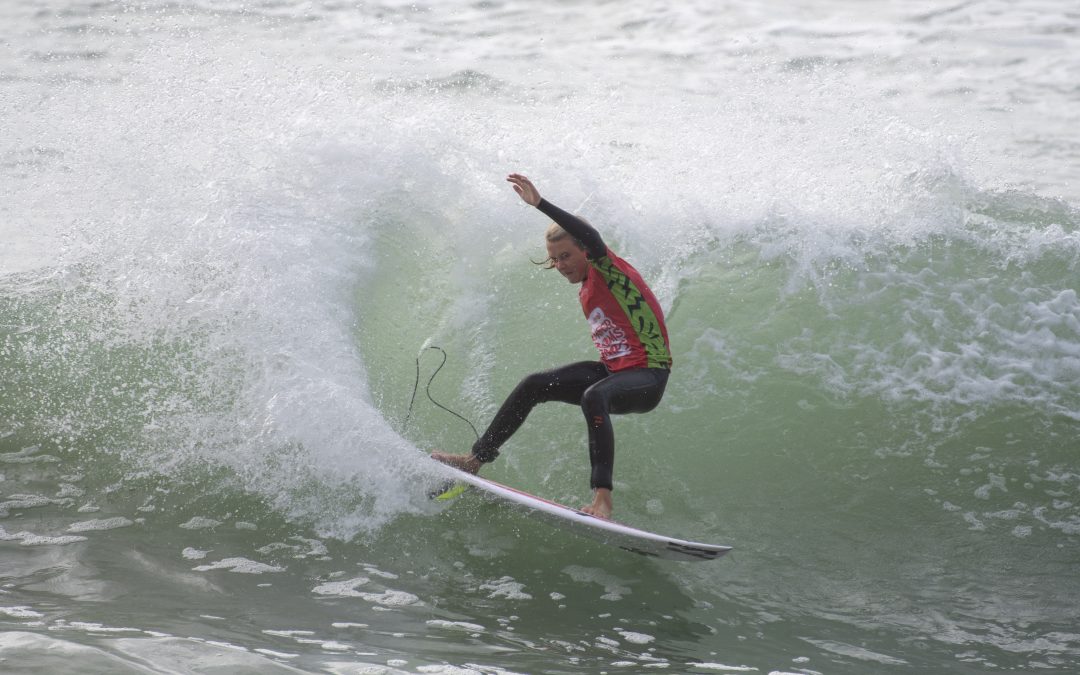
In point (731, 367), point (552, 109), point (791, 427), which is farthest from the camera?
point (552, 109)

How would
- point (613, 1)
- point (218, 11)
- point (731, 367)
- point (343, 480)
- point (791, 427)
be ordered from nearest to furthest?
point (343, 480)
point (791, 427)
point (731, 367)
point (218, 11)
point (613, 1)

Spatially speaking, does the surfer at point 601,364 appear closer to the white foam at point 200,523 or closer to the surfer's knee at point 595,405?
the surfer's knee at point 595,405

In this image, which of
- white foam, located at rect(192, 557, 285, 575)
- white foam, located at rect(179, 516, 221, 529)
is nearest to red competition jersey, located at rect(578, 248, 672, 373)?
white foam, located at rect(192, 557, 285, 575)

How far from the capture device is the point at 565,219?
471 centimetres

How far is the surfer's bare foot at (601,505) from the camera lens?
4.81 m

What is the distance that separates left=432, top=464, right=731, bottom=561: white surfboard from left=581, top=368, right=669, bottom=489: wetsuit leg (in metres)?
0.24

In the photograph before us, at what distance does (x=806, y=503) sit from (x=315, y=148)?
4.56 meters

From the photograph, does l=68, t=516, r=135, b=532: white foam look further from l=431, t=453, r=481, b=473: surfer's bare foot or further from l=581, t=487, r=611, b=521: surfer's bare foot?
l=581, t=487, r=611, b=521: surfer's bare foot

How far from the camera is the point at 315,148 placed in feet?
25.7

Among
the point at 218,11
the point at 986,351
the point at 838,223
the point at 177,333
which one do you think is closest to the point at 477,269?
the point at 177,333

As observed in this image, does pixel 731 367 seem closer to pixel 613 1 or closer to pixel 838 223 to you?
pixel 838 223

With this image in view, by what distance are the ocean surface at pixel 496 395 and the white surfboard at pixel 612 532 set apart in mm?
159

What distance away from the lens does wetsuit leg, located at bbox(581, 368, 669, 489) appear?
4891mm

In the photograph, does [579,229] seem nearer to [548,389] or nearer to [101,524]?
[548,389]
